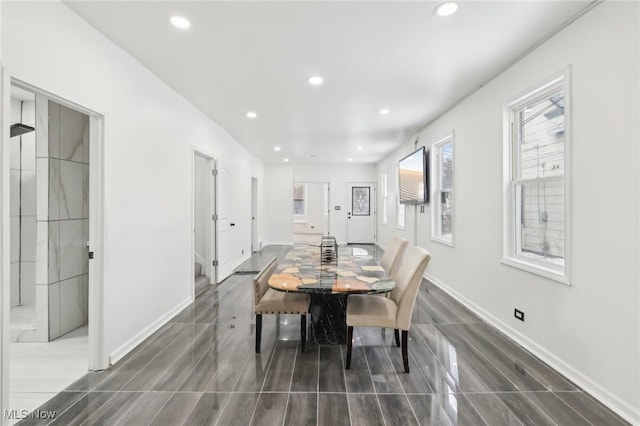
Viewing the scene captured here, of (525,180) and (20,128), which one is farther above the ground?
(20,128)

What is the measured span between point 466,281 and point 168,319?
356 cm

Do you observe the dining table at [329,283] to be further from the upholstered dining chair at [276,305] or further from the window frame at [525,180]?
the window frame at [525,180]

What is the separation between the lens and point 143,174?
2.79 meters

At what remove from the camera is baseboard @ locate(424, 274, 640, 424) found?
1.77 metres

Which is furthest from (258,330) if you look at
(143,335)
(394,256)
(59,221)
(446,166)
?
(446,166)

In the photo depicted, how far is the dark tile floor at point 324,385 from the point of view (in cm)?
178

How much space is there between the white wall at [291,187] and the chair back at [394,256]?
5.79 meters

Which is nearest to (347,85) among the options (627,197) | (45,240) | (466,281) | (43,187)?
(627,197)

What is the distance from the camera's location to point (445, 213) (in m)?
4.54

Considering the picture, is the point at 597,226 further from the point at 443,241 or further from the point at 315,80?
the point at 315,80

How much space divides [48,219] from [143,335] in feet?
4.71

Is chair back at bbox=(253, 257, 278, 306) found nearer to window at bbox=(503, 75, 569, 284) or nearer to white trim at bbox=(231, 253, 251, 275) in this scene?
window at bbox=(503, 75, 569, 284)

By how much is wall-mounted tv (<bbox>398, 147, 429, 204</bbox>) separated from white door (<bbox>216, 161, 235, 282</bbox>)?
11.0 feet

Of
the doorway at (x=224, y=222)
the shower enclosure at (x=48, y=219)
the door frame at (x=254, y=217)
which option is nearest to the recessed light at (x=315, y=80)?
the doorway at (x=224, y=222)
